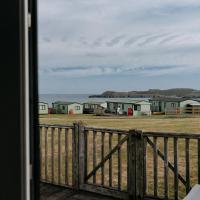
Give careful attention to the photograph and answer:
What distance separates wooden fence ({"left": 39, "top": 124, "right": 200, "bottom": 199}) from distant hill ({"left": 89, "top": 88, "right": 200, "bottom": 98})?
1.21 feet

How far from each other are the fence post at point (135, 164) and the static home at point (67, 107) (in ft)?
2.05

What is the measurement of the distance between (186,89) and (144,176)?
3.12ft

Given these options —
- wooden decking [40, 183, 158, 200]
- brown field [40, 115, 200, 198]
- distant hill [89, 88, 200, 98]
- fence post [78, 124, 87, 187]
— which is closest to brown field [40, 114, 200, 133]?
brown field [40, 115, 200, 198]

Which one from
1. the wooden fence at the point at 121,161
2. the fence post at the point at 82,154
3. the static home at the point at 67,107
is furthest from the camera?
the fence post at the point at 82,154

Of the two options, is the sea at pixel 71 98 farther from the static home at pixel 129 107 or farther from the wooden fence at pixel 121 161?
the wooden fence at pixel 121 161

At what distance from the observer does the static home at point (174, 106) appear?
2.88 metres

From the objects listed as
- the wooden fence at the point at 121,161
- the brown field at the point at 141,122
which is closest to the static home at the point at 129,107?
the brown field at the point at 141,122

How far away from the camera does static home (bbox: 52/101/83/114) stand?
305cm

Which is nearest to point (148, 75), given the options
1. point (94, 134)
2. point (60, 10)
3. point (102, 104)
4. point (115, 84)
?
point (115, 84)

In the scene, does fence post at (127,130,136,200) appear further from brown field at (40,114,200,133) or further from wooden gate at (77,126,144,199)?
brown field at (40,114,200,133)

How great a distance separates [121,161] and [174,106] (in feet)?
2.63

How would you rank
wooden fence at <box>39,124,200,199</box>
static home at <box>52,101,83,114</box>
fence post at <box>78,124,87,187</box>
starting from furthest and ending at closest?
fence post at <box>78,124,87,187</box>, static home at <box>52,101,83,114</box>, wooden fence at <box>39,124,200,199</box>

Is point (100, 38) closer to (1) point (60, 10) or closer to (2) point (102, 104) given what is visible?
(1) point (60, 10)
